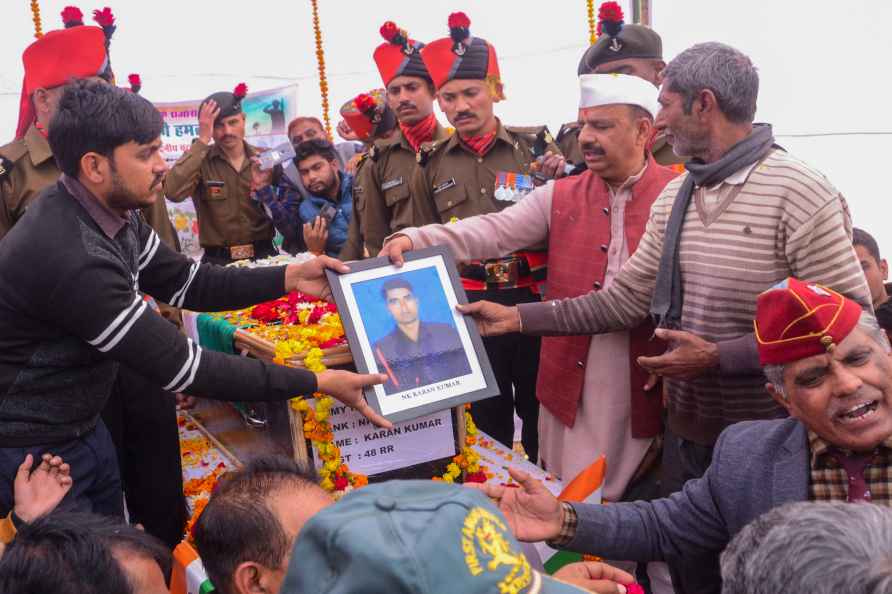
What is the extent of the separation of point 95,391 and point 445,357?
1.13 metres

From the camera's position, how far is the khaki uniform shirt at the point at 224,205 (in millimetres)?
6738

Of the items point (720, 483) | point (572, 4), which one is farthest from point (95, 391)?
point (572, 4)

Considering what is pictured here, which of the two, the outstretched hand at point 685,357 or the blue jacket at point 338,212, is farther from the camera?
the blue jacket at point 338,212

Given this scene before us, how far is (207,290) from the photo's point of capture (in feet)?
10.6

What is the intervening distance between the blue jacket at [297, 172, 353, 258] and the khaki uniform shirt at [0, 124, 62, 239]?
177cm

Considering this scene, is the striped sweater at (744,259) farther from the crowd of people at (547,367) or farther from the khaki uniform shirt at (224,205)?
the khaki uniform shirt at (224,205)

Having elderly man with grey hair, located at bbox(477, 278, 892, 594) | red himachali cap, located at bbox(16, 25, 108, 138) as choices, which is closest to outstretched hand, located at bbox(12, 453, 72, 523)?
elderly man with grey hair, located at bbox(477, 278, 892, 594)

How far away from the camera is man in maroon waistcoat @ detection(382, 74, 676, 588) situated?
326cm

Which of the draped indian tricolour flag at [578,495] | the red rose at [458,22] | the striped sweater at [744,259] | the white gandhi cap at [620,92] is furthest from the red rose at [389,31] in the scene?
the draped indian tricolour flag at [578,495]

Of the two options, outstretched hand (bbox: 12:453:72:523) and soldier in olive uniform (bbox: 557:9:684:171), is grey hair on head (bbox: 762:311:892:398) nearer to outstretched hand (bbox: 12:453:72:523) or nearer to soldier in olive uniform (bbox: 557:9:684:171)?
outstretched hand (bbox: 12:453:72:523)

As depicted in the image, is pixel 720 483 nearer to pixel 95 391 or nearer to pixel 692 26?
pixel 95 391

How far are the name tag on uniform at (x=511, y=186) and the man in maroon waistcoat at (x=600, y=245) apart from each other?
1.11m

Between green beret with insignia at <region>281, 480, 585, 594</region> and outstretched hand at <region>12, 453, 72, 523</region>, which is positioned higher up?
green beret with insignia at <region>281, 480, 585, 594</region>

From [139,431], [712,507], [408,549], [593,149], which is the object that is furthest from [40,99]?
[408,549]
